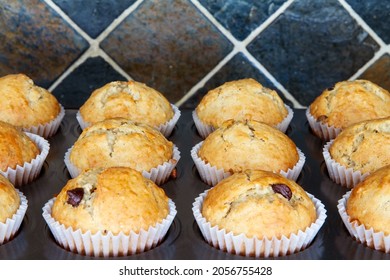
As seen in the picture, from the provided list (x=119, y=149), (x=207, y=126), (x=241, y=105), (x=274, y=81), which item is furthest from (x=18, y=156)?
(x=274, y=81)

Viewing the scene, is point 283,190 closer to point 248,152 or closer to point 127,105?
point 248,152

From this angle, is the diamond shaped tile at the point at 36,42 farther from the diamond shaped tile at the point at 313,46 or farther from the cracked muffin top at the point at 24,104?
the diamond shaped tile at the point at 313,46

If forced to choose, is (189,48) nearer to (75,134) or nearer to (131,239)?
(75,134)

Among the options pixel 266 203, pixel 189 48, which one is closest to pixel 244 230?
pixel 266 203

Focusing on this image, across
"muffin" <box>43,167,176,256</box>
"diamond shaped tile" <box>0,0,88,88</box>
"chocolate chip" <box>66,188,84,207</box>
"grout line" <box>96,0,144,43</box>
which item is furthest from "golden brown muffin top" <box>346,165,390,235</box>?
"diamond shaped tile" <box>0,0,88,88</box>

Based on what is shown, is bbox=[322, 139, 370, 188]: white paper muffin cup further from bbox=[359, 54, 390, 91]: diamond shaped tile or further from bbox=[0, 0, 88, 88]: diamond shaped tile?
bbox=[0, 0, 88, 88]: diamond shaped tile

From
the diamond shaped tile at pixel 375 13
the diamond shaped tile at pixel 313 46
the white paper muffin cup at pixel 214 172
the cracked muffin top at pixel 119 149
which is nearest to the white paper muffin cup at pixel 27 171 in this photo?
the cracked muffin top at pixel 119 149
